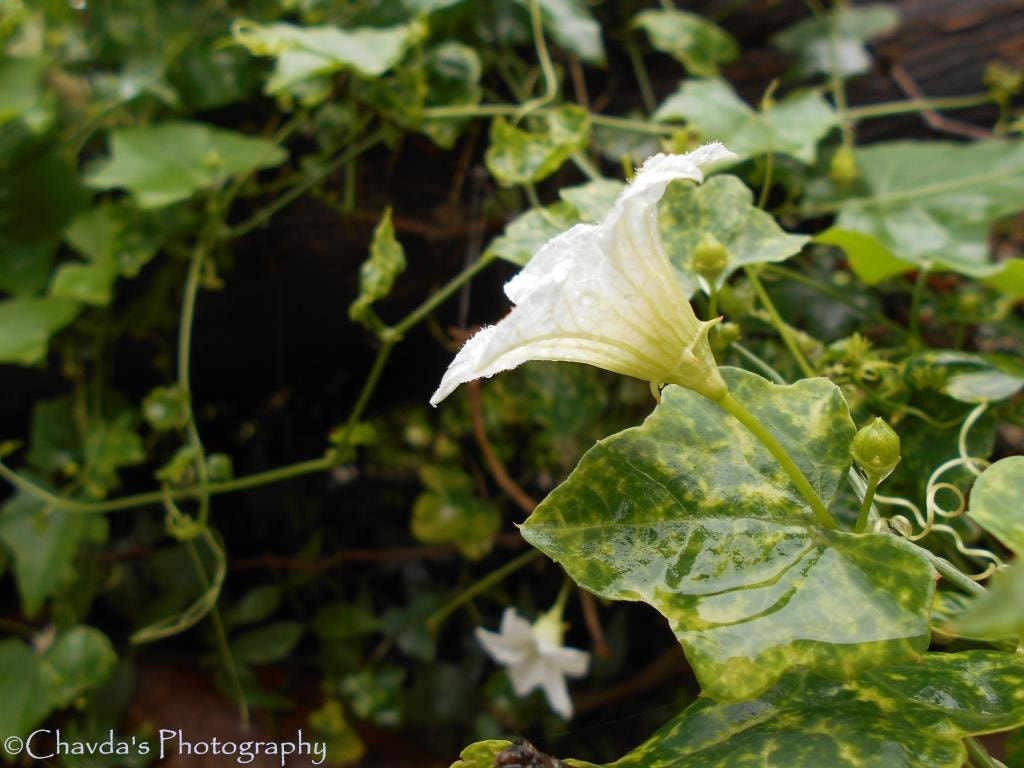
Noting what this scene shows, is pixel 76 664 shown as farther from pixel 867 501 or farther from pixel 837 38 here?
pixel 837 38

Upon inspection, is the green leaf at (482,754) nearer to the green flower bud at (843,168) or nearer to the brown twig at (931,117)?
the green flower bud at (843,168)

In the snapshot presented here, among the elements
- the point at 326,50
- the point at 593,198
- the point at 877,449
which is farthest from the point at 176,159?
the point at 877,449

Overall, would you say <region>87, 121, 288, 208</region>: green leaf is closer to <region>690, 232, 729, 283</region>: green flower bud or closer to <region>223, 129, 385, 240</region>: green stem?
<region>223, 129, 385, 240</region>: green stem

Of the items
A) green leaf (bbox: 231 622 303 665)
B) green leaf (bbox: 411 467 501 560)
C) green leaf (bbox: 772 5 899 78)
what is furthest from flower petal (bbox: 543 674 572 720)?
green leaf (bbox: 772 5 899 78)

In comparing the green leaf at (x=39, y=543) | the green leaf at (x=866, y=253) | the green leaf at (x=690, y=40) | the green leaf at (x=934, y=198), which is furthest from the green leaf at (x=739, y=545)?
the green leaf at (x=39, y=543)

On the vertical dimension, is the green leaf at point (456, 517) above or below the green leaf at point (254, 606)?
above

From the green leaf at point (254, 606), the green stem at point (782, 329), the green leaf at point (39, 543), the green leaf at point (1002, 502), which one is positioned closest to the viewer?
the green leaf at point (1002, 502)
